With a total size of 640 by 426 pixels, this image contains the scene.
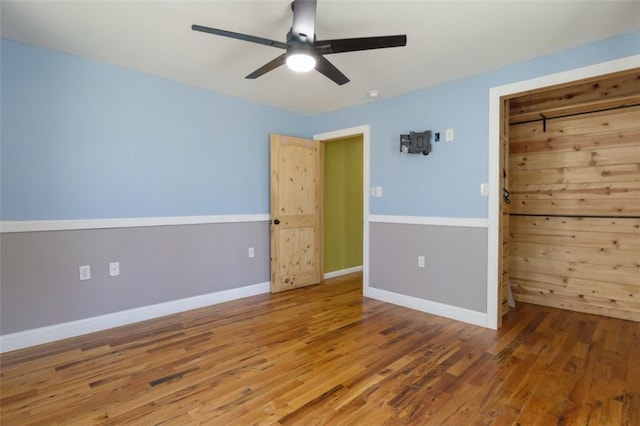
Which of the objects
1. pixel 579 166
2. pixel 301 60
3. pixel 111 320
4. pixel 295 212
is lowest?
pixel 111 320

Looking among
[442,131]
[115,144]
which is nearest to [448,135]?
[442,131]

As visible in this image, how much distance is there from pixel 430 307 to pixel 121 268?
10.1ft

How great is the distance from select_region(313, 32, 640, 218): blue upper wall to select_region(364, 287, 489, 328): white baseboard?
36.7 inches

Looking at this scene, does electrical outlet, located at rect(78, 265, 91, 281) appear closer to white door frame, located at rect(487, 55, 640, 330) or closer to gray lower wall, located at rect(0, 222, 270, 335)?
gray lower wall, located at rect(0, 222, 270, 335)

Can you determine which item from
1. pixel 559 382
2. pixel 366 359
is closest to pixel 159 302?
pixel 366 359

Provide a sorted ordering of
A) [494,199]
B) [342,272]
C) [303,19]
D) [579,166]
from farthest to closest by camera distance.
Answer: [342,272]
[579,166]
[494,199]
[303,19]

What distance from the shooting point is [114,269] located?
3045mm

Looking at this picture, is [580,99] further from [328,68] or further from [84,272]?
[84,272]

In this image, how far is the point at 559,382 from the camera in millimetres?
2113

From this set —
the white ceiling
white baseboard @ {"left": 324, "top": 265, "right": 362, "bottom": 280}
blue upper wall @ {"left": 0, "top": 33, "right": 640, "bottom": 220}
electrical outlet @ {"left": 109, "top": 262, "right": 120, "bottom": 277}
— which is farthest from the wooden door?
electrical outlet @ {"left": 109, "top": 262, "right": 120, "bottom": 277}

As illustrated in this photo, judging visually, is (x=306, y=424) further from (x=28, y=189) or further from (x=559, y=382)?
(x=28, y=189)

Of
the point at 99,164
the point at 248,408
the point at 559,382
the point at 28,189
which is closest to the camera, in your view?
the point at 248,408

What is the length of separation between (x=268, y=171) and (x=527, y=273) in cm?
333

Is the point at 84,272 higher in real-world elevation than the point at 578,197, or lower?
lower
